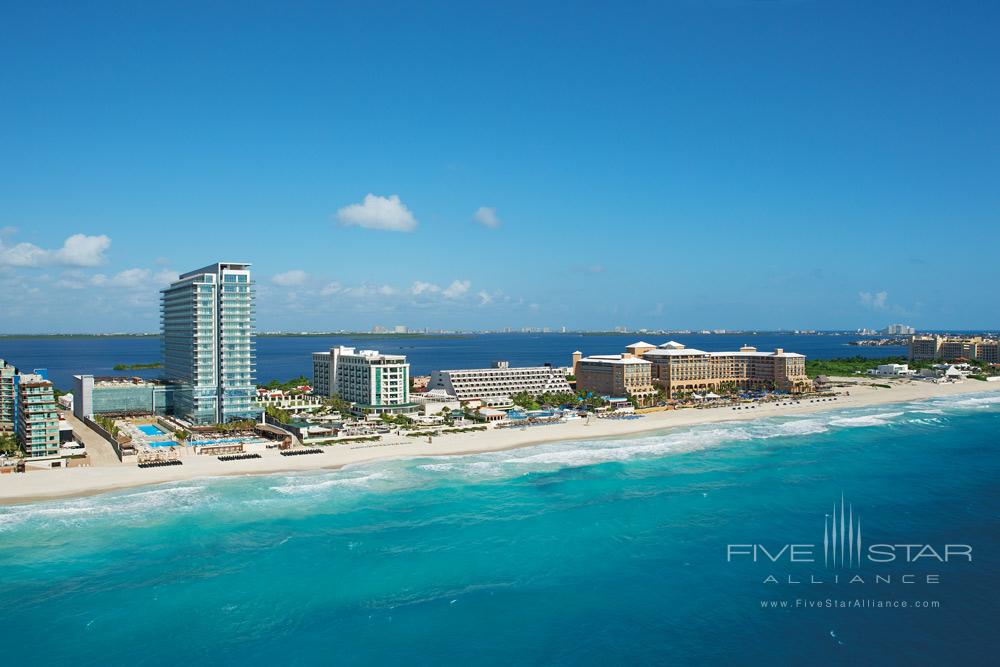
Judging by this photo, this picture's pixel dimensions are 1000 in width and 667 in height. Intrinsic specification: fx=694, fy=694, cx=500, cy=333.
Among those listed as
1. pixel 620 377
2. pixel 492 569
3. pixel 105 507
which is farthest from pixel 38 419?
pixel 620 377

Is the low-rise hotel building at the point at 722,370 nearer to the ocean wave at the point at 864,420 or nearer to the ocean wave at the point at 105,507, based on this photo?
the ocean wave at the point at 864,420

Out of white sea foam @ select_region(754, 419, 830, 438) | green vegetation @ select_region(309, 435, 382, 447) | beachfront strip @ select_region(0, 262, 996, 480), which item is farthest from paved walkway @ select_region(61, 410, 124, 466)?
white sea foam @ select_region(754, 419, 830, 438)

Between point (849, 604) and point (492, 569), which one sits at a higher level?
point (492, 569)

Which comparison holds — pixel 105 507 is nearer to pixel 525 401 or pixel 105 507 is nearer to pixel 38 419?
pixel 38 419

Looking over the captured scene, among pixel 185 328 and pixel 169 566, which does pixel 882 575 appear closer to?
pixel 169 566

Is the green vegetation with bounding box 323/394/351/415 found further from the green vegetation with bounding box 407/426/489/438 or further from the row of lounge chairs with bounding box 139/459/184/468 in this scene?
the row of lounge chairs with bounding box 139/459/184/468
